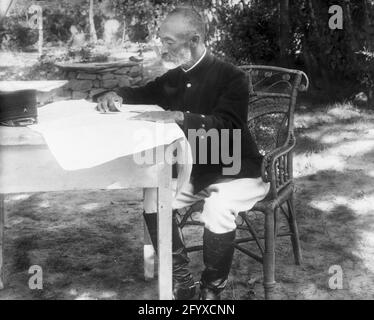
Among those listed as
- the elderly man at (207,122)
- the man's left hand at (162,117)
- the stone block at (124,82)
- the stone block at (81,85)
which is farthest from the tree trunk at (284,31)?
the man's left hand at (162,117)

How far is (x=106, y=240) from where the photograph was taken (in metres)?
4.16

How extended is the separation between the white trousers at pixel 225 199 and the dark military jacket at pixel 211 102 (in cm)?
4

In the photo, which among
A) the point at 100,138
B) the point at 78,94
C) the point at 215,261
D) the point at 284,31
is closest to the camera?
the point at 100,138

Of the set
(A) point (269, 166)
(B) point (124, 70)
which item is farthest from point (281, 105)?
(B) point (124, 70)

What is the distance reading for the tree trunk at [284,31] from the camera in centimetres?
855

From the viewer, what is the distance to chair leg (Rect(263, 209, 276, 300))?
301cm

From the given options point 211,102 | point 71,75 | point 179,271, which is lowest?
point 71,75

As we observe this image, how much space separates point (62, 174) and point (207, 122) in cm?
72

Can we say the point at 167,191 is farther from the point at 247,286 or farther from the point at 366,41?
the point at 366,41

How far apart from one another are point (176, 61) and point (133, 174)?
79cm

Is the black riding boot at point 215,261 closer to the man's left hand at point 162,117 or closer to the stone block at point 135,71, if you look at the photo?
the man's left hand at point 162,117

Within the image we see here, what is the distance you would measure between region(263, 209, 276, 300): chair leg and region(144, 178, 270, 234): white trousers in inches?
5.6

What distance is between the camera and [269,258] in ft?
9.96

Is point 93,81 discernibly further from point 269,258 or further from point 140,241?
point 269,258
